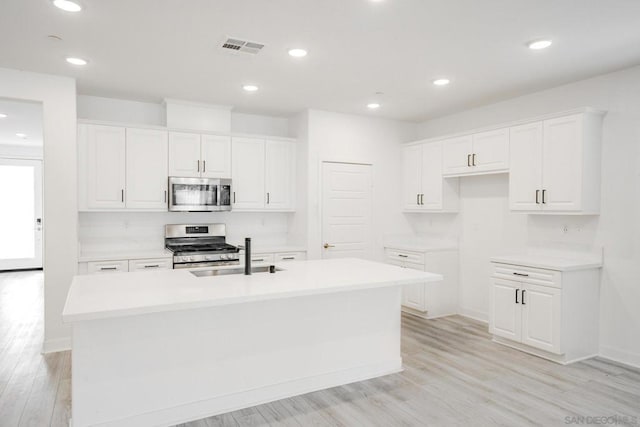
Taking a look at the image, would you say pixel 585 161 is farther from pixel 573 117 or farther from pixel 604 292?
pixel 604 292

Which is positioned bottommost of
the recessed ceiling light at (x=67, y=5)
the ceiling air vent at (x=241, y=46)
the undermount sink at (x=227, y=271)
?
the undermount sink at (x=227, y=271)

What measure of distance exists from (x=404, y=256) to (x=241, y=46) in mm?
3480

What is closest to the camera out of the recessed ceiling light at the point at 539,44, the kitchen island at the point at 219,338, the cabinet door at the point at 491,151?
the kitchen island at the point at 219,338

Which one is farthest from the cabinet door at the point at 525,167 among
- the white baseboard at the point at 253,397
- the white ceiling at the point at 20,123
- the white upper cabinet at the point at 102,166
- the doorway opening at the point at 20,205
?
the doorway opening at the point at 20,205

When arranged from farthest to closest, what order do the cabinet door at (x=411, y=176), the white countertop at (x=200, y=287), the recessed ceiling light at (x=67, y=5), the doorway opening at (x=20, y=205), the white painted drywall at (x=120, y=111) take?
1. the doorway opening at (x=20, y=205)
2. the cabinet door at (x=411, y=176)
3. the white painted drywall at (x=120, y=111)
4. the recessed ceiling light at (x=67, y=5)
5. the white countertop at (x=200, y=287)

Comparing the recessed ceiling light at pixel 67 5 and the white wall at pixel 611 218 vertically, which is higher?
the recessed ceiling light at pixel 67 5

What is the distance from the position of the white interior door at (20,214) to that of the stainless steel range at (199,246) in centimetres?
559

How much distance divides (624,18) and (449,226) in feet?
10.9

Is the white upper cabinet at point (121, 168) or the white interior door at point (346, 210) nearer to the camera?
the white upper cabinet at point (121, 168)

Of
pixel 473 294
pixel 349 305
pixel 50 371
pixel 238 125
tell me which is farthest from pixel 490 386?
pixel 238 125

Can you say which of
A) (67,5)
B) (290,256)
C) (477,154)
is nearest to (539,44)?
(477,154)

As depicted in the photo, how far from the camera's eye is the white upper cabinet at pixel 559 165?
12.8ft

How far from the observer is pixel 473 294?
17.8 feet

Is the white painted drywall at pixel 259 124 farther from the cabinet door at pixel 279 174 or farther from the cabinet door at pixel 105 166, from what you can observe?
the cabinet door at pixel 105 166
